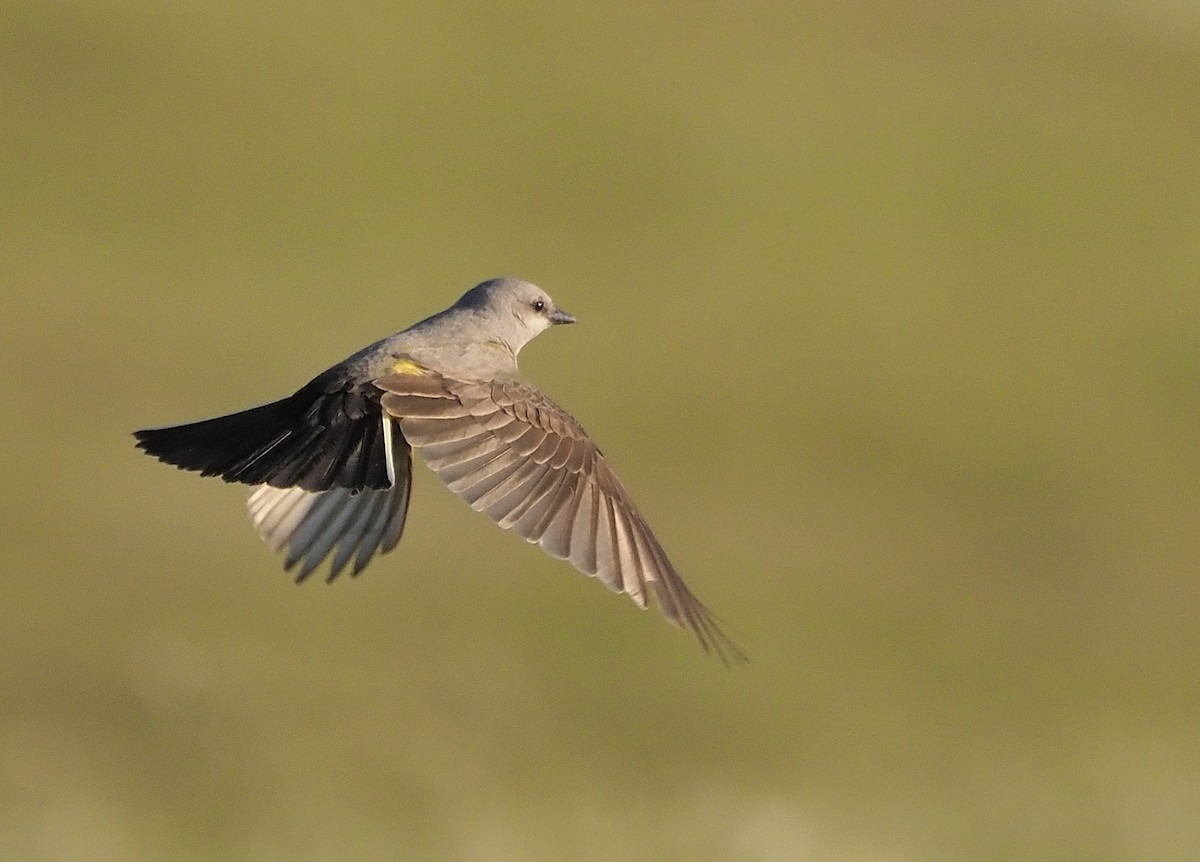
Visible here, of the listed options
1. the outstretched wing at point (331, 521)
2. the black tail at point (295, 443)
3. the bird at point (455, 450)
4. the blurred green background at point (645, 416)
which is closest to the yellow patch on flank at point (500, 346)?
the bird at point (455, 450)

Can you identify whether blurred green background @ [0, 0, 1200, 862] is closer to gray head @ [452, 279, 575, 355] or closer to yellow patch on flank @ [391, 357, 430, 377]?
gray head @ [452, 279, 575, 355]

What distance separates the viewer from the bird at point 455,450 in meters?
8.05

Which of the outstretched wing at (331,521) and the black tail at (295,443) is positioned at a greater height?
the black tail at (295,443)

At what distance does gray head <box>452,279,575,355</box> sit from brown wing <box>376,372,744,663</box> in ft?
3.71

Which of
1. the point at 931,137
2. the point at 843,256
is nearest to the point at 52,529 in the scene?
the point at 843,256

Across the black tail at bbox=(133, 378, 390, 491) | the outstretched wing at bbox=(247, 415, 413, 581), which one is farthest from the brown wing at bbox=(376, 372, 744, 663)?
the outstretched wing at bbox=(247, 415, 413, 581)

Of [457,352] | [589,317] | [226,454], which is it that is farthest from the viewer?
[589,317]

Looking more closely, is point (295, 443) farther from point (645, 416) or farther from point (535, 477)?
point (645, 416)

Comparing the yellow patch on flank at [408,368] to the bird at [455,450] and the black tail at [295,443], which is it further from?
the black tail at [295,443]

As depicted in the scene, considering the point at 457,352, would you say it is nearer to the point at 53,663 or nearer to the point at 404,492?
the point at 404,492

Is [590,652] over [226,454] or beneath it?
beneath

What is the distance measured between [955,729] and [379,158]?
19590 millimetres

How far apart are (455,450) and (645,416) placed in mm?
20968

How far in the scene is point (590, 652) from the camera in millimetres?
19984
